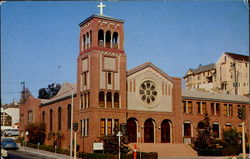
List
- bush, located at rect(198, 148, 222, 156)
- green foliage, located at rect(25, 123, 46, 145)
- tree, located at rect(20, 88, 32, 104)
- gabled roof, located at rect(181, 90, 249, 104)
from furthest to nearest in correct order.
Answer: tree, located at rect(20, 88, 32, 104)
green foliage, located at rect(25, 123, 46, 145)
gabled roof, located at rect(181, 90, 249, 104)
bush, located at rect(198, 148, 222, 156)

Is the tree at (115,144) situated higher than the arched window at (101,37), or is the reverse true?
the arched window at (101,37)

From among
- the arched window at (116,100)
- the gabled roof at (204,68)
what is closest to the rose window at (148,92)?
the arched window at (116,100)

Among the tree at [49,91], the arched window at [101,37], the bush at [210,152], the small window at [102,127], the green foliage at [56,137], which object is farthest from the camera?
the tree at [49,91]

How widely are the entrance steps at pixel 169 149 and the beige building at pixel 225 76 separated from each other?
24.1 meters

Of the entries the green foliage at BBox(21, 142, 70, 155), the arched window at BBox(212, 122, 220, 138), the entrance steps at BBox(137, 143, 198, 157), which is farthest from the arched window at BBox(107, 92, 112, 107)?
the arched window at BBox(212, 122, 220, 138)

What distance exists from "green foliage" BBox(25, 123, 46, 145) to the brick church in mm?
1579

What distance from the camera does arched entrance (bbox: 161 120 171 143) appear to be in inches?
1936

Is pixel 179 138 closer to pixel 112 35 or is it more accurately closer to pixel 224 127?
pixel 224 127

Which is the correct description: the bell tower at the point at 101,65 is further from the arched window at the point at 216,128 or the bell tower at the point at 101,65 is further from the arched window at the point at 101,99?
the arched window at the point at 216,128

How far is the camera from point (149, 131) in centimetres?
4812

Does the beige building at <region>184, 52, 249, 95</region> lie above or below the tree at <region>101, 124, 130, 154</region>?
above

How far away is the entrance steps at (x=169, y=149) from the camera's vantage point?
4473 cm

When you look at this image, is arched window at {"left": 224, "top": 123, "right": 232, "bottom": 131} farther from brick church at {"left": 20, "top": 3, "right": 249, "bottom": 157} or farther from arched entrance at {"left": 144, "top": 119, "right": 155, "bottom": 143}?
arched entrance at {"left": 144, "top": 119, "right": 155, "bottom": 143}

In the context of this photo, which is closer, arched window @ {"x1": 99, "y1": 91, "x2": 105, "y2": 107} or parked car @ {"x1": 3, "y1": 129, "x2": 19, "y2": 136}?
arched window @ {"x1": 99, "y1": 91, "x2": 105, "y2": 107}
